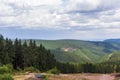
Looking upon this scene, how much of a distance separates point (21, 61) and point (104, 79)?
229ft

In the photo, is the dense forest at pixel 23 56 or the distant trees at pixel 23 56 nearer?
the dense forest at pixel 23 56

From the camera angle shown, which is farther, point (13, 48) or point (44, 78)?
point (13, 48)

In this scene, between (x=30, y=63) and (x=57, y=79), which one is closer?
(x=57, y=79)

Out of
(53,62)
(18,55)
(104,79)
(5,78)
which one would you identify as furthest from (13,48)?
(5,78)

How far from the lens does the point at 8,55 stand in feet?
495

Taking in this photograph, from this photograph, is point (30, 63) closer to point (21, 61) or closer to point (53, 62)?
point (21, 61)

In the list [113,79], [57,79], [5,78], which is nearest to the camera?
[5,78]

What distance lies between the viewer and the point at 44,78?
87062 mm

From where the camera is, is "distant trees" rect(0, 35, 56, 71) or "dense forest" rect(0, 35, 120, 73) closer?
"dense forest" rect(0, 35, 120, 73)

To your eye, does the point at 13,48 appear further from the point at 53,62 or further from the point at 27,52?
the point at 53,62

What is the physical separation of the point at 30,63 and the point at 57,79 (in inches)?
2974

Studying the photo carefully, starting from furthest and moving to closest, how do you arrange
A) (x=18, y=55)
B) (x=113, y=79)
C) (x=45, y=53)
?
(x=45, y=53), (x=18, y=55), (x=113, y=79)

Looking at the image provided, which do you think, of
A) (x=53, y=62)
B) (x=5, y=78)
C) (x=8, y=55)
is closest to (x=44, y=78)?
(x=5, y=78)

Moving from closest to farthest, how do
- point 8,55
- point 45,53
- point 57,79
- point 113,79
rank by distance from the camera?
1. point 57,79
2. point 113,79
3. point 8,55
4. point 45,53
